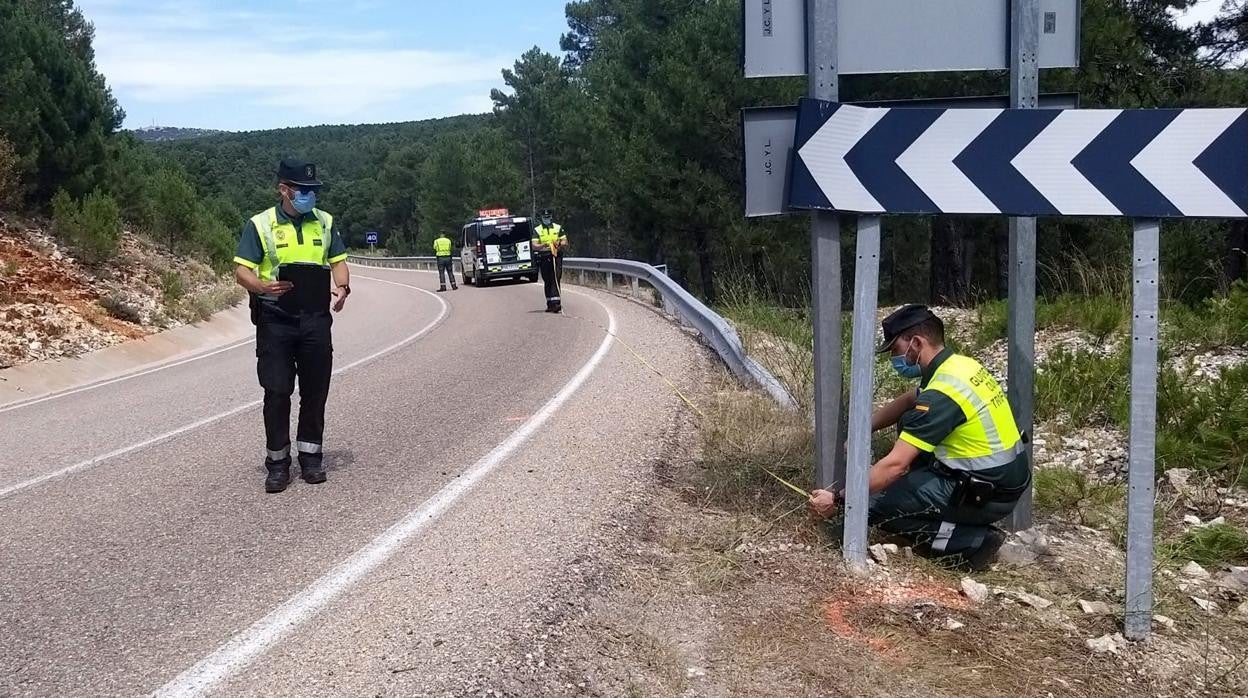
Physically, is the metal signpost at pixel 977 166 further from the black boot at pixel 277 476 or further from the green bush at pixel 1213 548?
the black boot at pixel 277 476

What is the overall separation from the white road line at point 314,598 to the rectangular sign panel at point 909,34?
2921 millimetres

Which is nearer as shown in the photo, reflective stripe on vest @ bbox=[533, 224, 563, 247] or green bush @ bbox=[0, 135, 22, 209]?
green bush @ bbox=[0, 135, 22, 209]

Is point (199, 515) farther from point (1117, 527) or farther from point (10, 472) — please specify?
point (1117, 527)

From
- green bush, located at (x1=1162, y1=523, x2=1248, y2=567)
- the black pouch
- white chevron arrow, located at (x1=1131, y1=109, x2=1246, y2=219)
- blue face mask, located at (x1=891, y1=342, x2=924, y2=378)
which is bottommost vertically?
green bush, located at (x1=1162, y1=523, x2=1248, y2=567)

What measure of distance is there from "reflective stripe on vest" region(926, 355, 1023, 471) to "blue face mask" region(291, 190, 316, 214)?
13.1 feet

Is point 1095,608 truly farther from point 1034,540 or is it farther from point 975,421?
point 975,421

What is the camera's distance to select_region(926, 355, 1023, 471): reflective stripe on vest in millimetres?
4492

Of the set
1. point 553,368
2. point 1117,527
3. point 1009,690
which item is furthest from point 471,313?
point 1009,690

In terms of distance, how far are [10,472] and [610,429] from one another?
435cm

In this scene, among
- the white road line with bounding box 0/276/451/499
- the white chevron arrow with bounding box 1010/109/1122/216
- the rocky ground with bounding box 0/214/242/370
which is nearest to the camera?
the white chevron arrow with bounding box 1010/109/1122/216

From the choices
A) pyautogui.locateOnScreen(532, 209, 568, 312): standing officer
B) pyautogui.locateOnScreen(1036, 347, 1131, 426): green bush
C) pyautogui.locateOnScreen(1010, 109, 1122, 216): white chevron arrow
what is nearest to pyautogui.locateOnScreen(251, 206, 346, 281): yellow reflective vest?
pyautogui.locateOnScreen(1010, 109, 1122, 216): white chevron arrow

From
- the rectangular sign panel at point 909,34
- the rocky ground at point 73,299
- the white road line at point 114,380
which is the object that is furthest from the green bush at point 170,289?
the rectangular sign panel at point 909,34

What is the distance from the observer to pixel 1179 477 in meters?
5.86

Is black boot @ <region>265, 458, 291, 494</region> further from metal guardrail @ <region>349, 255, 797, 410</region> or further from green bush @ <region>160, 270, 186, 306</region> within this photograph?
green bush @ <region>160, 270, 186, 306</region>
